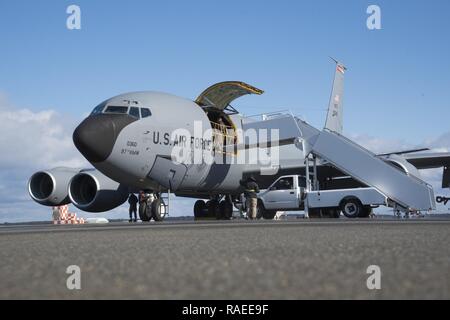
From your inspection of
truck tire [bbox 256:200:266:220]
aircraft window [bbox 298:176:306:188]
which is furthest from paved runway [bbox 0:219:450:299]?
truck tire [bbox 256:200:266:220]

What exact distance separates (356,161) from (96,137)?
8966 millimetres

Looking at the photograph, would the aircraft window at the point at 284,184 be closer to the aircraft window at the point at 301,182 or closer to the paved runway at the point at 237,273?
the aircraft window at the point at 301,182

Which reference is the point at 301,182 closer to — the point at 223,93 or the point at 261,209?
the point at 261,209

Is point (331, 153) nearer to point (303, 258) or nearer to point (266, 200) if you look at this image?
point (266, 200)

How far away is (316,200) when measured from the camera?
61.9ft

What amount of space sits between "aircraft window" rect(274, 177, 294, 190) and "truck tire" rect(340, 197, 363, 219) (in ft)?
7.41

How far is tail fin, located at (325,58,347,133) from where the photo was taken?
2734 centimetres

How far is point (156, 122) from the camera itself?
51.5 ft

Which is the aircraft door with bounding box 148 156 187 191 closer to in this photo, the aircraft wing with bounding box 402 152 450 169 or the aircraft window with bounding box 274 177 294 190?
the aircraft window with bounding box 274 177 294 190

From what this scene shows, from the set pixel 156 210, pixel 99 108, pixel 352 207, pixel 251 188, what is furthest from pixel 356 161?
pixel 99 108

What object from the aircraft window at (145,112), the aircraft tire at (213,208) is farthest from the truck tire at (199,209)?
the aircraft window at (145,112)
